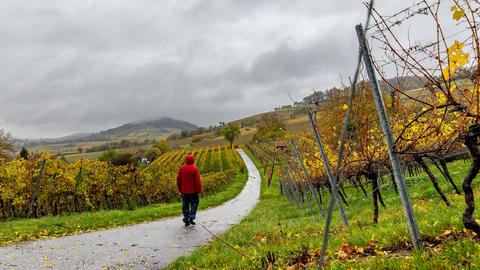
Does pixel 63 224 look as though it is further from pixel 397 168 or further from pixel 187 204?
pixel 397 168

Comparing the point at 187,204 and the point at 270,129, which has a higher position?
the point at 270,129

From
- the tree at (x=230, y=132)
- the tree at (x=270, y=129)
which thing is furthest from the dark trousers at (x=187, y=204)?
the tree at (x=230, y=132)

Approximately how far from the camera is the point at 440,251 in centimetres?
409

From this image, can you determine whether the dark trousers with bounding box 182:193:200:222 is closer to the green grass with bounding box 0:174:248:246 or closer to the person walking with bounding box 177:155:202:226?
the person walking with bounding box 177:155:202:226

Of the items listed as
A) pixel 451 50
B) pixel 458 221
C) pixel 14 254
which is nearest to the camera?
pixel 451 50

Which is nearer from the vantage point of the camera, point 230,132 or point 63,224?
point 63,224

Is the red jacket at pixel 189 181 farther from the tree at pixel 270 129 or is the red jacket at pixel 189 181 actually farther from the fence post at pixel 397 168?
the tree at pixel 270 129

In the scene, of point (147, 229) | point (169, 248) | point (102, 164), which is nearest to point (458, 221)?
point (169, 248)

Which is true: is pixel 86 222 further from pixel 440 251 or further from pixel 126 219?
pixel 440 251

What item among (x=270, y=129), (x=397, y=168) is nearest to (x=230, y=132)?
(x=270, y=129)

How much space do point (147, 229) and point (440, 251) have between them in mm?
10892

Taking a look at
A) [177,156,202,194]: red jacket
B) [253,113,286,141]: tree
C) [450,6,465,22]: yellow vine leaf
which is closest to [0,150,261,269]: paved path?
[177,156,202,194]: red jacket

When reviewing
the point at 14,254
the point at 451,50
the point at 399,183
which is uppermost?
the point at 451,50

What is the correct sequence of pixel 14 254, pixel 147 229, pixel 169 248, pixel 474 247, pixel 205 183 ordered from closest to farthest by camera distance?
1. pixel 474 247
2. pixel 14 254
3. pixel 169 248
4. pixel 147 229
5. pixel 205 183
